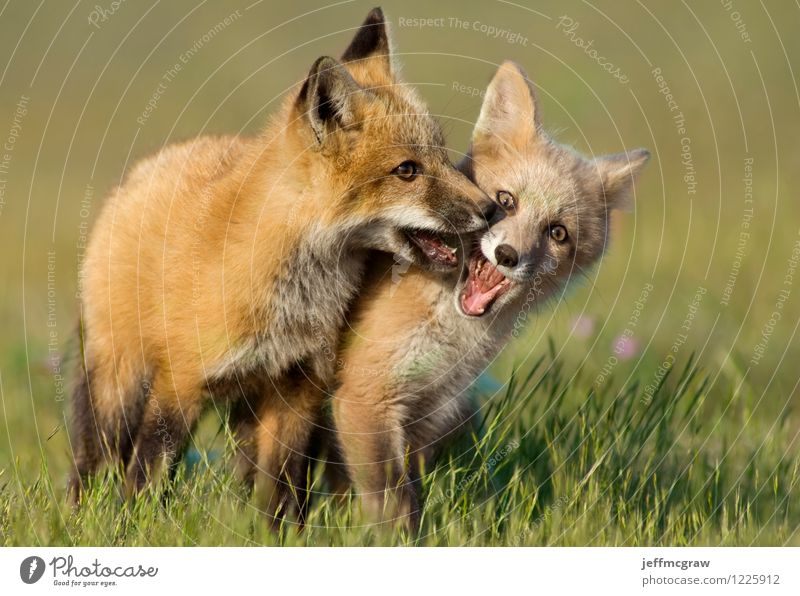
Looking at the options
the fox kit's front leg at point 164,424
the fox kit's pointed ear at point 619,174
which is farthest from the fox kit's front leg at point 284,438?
the fox kit's pointed ear at point 619,174

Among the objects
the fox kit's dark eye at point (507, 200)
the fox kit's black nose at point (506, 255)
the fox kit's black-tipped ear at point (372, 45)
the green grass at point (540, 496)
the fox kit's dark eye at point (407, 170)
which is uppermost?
the fox kit's black-tipped ear at point (372, 45)

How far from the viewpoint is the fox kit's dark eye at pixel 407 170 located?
5.44 metres

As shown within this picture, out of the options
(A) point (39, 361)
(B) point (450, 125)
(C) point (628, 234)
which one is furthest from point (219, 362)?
(C) point (628, 234)

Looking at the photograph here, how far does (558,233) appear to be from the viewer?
5.80m

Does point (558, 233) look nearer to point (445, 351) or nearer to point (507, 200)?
point (507, 200)

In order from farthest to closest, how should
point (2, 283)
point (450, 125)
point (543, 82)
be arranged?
point (2, 283)
point (543, 82)
point (450, 125)

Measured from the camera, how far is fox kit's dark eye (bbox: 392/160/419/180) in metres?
5.44

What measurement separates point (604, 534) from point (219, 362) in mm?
2170

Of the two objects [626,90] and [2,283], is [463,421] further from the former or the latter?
[2,283]

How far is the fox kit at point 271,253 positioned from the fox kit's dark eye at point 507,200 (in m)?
0.27

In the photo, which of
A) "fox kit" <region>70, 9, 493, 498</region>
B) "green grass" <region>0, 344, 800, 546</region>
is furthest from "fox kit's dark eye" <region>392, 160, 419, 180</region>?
"green grass" <region>0, 344, 800, 546</region>

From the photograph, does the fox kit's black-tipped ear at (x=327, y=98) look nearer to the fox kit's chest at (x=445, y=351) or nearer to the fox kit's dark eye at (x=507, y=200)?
the fox kit's dark eye at (x=507, y=200)

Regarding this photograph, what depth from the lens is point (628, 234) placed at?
425 inches

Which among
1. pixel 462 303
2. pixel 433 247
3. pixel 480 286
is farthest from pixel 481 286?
pixel 433 247
